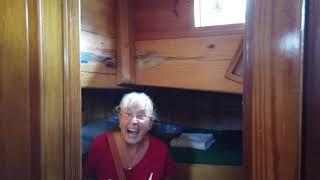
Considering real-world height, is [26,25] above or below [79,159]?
above

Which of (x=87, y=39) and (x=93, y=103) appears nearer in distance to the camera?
(x=87, y=39)

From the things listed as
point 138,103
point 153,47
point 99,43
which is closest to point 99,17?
point 99,43

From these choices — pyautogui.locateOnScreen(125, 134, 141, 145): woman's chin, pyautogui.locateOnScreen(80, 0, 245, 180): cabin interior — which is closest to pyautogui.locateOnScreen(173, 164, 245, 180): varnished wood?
pyautogui.locateOnScreen(80, 0, 245, 180): cabin interior

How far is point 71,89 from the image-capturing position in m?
0.70

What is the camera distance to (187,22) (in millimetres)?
1509

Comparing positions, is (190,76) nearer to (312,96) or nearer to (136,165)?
(136,165)

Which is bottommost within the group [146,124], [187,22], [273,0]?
[146,124]

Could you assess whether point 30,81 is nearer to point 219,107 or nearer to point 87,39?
point 87,39

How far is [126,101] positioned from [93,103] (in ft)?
1.78

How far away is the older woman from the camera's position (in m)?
1.55

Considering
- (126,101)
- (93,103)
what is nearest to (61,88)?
(126,101)

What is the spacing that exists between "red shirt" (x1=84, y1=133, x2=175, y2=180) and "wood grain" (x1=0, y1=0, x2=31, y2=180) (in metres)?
0.90

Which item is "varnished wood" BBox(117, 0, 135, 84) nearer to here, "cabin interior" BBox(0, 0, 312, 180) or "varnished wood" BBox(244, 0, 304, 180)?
"cabin interior" BBox(0, 0, 312, 180)

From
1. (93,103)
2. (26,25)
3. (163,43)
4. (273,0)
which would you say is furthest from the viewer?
(93,103)
